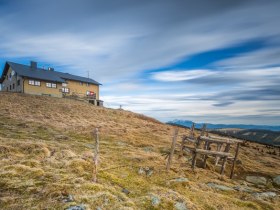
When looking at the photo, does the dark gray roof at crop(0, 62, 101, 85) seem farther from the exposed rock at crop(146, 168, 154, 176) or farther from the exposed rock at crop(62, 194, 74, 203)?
the exposed rock at crop(62, 194, 74, 203)

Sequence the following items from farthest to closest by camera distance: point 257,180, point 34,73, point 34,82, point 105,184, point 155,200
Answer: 1. point 34,73
2. point 34,82
3. point 257,180
4. point 105,184
5. point 155,200

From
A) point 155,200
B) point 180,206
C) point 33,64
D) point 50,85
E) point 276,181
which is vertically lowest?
point 276,181

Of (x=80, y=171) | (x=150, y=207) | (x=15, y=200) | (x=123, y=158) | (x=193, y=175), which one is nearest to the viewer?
(x=15, y=200)

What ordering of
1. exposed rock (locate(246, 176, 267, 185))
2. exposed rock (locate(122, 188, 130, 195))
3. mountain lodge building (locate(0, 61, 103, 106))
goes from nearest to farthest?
1. exposed rock (locate(122, 188, 130, 195))
2. exposed rock (locate(246, 176, 267, 185))
3. mountain lodge building (locate(0, 61, 103, 106))

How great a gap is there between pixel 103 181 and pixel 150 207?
302 cm

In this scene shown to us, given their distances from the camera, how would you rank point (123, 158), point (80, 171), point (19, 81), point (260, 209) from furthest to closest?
point (19, 81) → point (123, 158) → point (80, 171) → point (260, 209)

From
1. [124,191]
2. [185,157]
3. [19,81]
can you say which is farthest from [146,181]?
[19,81]

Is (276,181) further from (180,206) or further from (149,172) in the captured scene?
(180,206)

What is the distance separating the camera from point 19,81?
166 ft

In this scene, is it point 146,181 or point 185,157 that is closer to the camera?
point 146,181

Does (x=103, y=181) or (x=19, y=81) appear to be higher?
(x=19, y=81)

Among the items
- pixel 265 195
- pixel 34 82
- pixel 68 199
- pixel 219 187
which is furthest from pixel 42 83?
pixel 265 195

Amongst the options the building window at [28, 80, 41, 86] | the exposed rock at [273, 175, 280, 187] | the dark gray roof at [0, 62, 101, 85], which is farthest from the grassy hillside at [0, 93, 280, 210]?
the dark gray roof at [0, 62, 101, 85]

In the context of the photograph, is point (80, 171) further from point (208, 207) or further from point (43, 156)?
point (208, 207)
